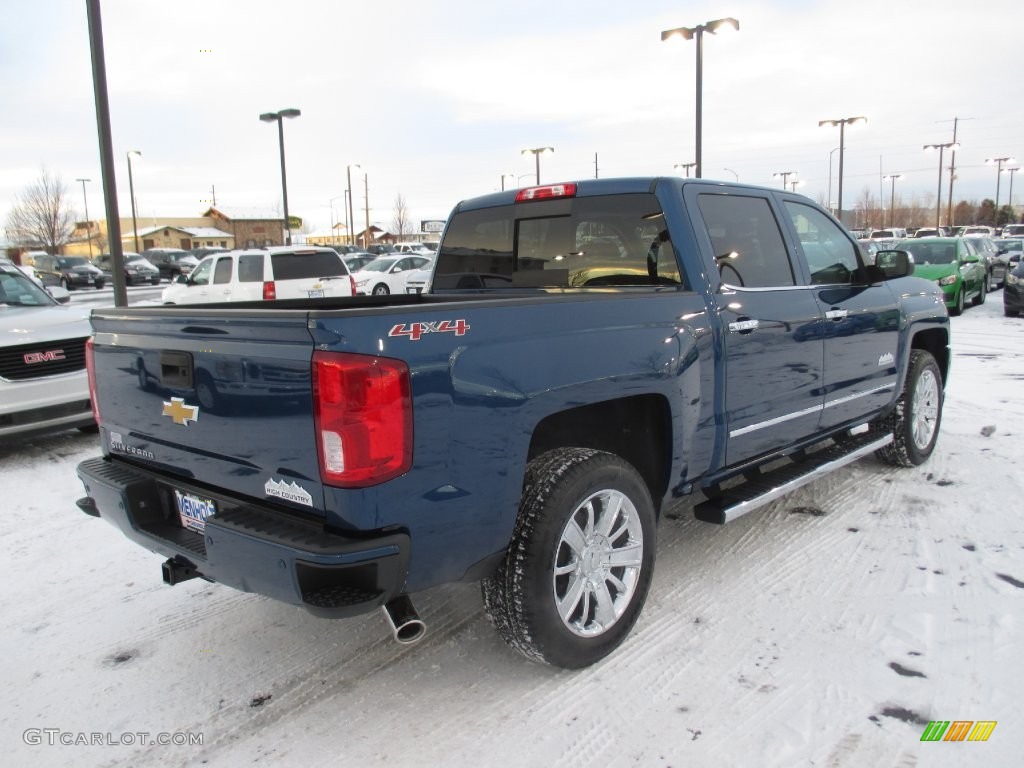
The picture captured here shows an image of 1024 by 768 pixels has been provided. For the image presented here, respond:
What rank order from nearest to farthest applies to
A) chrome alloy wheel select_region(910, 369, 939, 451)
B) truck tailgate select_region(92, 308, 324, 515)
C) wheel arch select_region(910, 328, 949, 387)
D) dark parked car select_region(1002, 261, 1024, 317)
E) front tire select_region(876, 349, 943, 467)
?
truck tailgate select_region(92, 308, 324, 515) < front tire select_region(876, 349, 943, 467) < chrome alloy wheel select_region(910, 369, 939, 451) < wheel arch select_region(910, 328, 949, 387) < dark parked car select_region(1002, 261, 1024, 317)

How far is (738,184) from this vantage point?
4.14m

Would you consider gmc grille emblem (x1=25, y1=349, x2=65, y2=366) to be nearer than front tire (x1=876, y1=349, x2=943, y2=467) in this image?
No

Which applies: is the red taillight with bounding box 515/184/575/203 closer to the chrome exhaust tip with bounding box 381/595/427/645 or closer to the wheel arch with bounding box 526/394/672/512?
the wheel arch with bounding box 526/394/672/512

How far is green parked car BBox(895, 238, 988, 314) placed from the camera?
15508 millimetres

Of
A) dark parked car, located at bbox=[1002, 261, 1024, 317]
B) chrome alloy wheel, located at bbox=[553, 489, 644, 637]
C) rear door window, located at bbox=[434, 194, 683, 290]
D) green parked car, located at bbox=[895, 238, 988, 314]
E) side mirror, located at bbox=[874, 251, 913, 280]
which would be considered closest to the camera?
chrome alloy wheel, located at bbox=[553, 489, 644, 637]

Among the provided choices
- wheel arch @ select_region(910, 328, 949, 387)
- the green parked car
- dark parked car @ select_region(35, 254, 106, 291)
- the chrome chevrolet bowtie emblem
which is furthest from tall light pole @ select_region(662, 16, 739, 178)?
dark parked car @ select_region(35, 254, 106, 291)

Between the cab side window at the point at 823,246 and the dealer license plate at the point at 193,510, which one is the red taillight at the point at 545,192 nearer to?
the cab side window at the point at 823,246

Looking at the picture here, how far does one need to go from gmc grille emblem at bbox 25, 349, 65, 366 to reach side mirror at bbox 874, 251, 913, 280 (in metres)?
6.33

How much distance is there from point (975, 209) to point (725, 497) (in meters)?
115

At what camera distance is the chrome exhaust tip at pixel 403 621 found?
2629 millimetres

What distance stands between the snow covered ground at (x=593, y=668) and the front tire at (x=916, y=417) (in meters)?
0.87

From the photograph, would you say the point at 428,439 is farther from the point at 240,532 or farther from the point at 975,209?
the point at 975,209

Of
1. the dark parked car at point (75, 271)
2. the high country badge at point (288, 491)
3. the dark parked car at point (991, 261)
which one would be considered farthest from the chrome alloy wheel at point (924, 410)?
the dark parked car at point (75, 271)

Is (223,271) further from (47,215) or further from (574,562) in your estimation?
(47,215)
